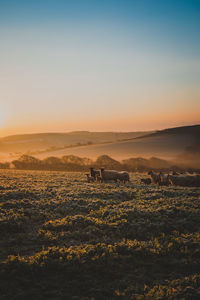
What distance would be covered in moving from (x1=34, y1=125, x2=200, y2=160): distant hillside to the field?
136ft

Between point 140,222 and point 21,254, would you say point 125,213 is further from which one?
point 21,254

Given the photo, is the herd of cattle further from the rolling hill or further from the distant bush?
the rolling hill

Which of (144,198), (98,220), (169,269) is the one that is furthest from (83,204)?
(169,269)

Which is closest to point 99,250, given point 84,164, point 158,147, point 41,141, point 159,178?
point 159,178

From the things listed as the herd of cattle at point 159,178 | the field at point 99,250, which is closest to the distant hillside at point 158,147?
the herd of cattle at point 159,178

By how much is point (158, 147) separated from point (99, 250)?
57.5m

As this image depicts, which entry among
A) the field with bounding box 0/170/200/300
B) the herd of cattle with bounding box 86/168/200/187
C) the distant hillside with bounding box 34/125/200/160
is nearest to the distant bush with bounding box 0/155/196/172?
the distant hillside with bounding box 34/125/200/160

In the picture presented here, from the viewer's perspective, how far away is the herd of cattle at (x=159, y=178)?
21766 millimetres

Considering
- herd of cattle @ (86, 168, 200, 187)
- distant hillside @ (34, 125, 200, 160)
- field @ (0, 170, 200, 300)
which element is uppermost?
distant hillside @ (34, 125, 200, 160)

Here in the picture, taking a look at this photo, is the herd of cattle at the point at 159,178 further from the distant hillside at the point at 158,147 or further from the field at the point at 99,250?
the distant hillside at the point at 158,147

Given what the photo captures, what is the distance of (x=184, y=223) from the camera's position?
10.9 meters

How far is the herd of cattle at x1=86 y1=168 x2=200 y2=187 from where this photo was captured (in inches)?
857

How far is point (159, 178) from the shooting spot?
76.6 ft

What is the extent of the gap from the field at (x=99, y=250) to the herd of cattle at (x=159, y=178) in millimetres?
7915
